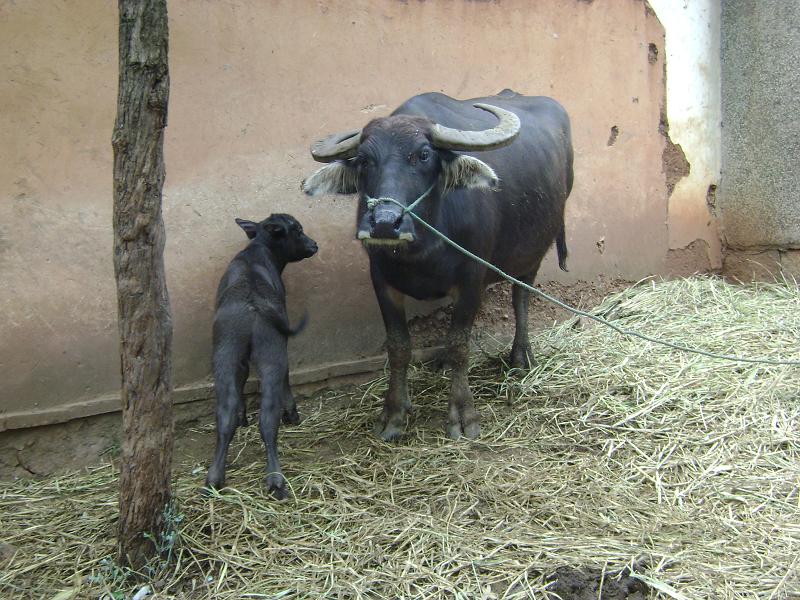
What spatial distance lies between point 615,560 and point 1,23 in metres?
3.76

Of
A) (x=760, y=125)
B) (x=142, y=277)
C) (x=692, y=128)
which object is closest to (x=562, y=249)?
(x=692, y=128)

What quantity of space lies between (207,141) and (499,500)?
2.56 meters

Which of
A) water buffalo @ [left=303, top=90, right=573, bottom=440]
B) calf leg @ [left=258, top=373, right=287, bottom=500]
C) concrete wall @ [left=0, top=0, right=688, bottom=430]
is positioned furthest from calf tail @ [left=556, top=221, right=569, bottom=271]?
calf leg @ [left=258, top=373, right=287, bottom=500]

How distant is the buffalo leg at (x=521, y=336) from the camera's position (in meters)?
5.05

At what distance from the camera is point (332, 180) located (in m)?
4.04

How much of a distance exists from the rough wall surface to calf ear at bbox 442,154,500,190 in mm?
4283

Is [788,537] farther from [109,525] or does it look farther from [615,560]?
[109,525]

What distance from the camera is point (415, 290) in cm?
411

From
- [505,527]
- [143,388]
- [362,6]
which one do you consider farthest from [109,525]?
[362,6]

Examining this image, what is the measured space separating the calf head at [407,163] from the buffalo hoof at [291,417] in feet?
4.08

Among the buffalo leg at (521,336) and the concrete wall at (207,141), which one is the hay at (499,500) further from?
the concrete wall at (207,141)

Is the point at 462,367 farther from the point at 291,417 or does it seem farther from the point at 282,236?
the point at 282,236

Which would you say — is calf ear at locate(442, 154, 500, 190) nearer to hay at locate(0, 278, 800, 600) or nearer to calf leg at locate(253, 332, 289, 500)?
calf leg at locate(253, 332, 289, 500)

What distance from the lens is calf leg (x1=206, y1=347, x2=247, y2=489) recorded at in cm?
349
